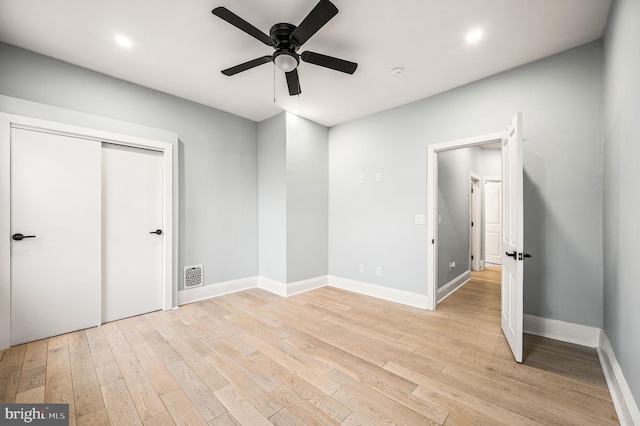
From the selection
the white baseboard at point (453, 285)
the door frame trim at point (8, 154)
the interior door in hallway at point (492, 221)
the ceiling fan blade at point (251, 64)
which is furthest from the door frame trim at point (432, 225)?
the interior door in hallway at point (492, 221)

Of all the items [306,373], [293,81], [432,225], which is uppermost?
[293,81]

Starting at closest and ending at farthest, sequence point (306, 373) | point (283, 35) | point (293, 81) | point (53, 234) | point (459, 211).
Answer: point (306, 373) → point (283, 35) → point (293, 81) → point (53, 234) → point (459, 211)

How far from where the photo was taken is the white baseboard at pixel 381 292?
11.3 feet

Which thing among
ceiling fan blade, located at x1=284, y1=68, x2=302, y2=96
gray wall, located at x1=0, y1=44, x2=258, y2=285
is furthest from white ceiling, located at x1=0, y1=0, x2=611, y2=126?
ceiling fan blade, located at x1=284, y1=68, x2=302, y2=96

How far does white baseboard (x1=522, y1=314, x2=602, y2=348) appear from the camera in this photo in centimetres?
237

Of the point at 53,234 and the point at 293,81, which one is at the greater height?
the point at 293,81

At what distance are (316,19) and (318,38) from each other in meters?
0.61

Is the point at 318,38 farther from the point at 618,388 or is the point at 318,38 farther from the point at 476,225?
the point at 476,225

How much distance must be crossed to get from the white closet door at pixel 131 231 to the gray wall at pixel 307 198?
175 cm

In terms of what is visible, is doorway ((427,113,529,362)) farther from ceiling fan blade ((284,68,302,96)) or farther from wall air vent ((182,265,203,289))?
wall air vent ((182,265,203,289))

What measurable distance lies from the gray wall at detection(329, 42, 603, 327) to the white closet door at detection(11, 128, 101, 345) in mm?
3745

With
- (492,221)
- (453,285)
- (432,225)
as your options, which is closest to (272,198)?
(432,225)

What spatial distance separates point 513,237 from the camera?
91.3 inches

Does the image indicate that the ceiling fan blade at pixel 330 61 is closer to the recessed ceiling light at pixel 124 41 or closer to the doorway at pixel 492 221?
the recessed ceiling light at pixel 124 41
